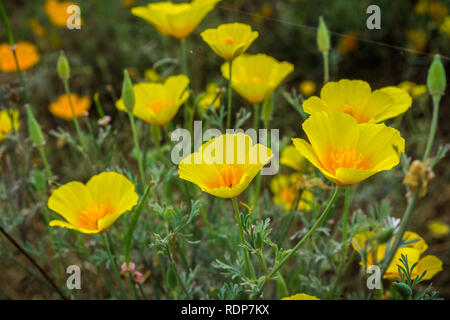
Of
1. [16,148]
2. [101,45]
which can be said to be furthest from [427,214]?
[101,45]

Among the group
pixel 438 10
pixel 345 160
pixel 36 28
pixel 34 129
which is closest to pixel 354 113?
pixel 345 160

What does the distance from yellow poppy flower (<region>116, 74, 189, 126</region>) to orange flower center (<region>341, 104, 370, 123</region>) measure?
360 millimetres

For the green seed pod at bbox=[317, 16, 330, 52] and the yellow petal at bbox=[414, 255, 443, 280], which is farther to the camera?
the green seed pod at bbox=[317, 16, 330, 52]

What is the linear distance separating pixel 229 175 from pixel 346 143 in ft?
0.69

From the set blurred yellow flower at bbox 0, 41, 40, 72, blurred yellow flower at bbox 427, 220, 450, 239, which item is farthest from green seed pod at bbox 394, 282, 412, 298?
blurred yellow flower at bbox 0, 41, 40, 72

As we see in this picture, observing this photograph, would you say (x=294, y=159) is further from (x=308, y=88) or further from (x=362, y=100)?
(x=308, y=88)

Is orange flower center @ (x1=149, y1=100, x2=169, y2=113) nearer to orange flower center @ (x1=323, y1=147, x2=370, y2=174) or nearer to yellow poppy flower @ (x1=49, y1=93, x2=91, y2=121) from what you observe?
orange flower center @ (x1=323, y1=147, x2=370, y2=174)

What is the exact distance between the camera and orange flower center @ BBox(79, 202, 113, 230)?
89 centimetres

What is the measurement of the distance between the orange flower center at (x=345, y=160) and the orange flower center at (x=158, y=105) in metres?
0.49

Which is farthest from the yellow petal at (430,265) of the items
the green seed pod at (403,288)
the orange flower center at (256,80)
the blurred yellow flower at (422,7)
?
the blurred yellow flower at (422,7)

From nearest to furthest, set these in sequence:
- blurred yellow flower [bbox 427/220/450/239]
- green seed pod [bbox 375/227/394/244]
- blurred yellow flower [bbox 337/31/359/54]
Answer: green seed pod [bbox 375/227/394/244] → blurred yellow flower [bbox 427/220/450/239] → blurred yellow flower [bbox 337/31/359/54]

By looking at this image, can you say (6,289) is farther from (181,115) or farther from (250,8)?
(250,8)

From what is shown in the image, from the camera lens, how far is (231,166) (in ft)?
2.58

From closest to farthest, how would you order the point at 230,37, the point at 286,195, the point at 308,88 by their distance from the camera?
1. the point at 230,37
2. the point at 286,195
3. the point at 308,88
